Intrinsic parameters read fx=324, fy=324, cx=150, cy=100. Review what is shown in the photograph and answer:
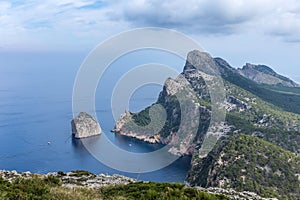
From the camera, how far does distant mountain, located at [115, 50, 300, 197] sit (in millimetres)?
46312

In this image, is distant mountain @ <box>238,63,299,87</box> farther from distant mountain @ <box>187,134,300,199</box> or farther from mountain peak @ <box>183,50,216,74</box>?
distant mountain @ <box>187,134,300,199</box>

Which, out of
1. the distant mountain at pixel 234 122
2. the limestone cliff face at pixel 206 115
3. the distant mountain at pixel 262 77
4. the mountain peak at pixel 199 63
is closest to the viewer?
the distant mountain at pixel 234 122

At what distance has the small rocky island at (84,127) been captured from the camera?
90.2 meters

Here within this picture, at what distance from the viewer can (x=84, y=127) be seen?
9188 cm

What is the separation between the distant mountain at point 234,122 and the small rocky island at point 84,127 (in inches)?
309

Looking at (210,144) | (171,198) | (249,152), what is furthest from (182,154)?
(171,198)

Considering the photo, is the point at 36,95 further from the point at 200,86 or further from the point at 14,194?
the point at 14,194

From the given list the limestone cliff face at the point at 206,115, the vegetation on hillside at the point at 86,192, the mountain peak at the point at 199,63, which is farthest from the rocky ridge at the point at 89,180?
the mountain peak at the point at 199,63

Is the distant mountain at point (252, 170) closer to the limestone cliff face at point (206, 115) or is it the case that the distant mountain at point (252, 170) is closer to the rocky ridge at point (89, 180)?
the limestone cliff face at point (206, 115)

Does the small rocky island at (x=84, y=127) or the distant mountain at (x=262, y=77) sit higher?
the distant mountain at (x=262, y=77)

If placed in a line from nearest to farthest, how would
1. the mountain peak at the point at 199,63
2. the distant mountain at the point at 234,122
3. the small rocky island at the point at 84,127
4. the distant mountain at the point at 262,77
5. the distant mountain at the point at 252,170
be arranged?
the distant mountain at the point at 252,170 → the distant mountain at the point at 234,122 → the small rocky island at the point at 84,127 → the mountain peak at the point at 199,63 → the distant mountain at the point at 262,77

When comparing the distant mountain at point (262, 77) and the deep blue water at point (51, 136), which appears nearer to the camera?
the deep blue water at point (51, 136)

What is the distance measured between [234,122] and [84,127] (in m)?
41.3

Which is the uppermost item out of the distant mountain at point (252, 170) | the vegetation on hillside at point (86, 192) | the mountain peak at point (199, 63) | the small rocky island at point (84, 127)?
the mountain peak at point (199, 63)
